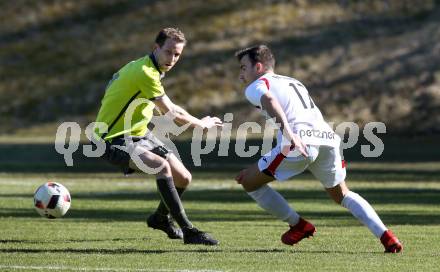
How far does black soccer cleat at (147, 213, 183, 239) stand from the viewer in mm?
12461

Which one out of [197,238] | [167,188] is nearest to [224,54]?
[167,188]

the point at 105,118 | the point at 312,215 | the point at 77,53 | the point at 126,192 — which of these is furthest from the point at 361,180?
the point at 77,53

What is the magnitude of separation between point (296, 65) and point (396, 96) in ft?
14.8

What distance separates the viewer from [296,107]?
36.9 ft

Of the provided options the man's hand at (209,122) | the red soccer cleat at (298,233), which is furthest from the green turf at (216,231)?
the man's hand at (209,122)

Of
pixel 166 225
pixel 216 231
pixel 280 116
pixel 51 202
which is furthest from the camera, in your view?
pixel 216 231

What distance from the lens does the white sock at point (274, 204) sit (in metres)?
11.5

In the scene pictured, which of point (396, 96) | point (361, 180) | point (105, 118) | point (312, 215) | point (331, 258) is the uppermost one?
point (105, 118)

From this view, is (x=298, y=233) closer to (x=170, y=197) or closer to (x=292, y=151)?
(x=292, y=151)

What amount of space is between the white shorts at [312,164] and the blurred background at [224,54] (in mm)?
25977

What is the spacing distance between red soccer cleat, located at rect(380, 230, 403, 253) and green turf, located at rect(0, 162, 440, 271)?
0.11m

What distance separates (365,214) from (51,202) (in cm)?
351

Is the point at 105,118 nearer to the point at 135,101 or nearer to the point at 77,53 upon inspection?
the point at 135,101

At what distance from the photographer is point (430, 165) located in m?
27.6
